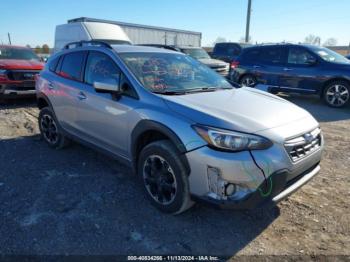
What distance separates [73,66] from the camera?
443cm

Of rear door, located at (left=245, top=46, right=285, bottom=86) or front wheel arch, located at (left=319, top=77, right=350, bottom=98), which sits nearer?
front wheel arch, located at (left=319, top=77, right=350, bottom=98)

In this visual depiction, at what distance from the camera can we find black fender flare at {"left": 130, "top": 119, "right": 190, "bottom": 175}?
2.75 metres

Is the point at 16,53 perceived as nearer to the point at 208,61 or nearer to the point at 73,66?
the point at 73,66

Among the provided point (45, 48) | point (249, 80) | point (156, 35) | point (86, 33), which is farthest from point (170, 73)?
point (45, 48)

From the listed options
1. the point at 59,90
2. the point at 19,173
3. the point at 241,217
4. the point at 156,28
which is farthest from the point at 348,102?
the point at 156,28

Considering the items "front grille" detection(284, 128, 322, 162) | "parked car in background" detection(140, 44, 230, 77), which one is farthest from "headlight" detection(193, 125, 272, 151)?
"parked car in background" detection(140, 44, 230, 77)

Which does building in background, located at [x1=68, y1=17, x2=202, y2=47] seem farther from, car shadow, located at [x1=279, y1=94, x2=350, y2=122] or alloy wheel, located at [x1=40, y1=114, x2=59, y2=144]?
car shadow, located at [x1=279, y1=94, x2=350, y2=122]

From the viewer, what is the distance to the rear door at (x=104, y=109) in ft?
11.2

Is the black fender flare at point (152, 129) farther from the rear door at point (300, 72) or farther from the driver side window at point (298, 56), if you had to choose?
the driver side window at point (298, 56)

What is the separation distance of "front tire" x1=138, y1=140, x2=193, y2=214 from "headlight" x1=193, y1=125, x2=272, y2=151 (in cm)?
40

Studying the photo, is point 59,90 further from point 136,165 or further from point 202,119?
point 202,119

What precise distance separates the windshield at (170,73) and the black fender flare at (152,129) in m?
0.43

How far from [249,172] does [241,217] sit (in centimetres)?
86

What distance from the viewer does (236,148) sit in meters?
2.56
